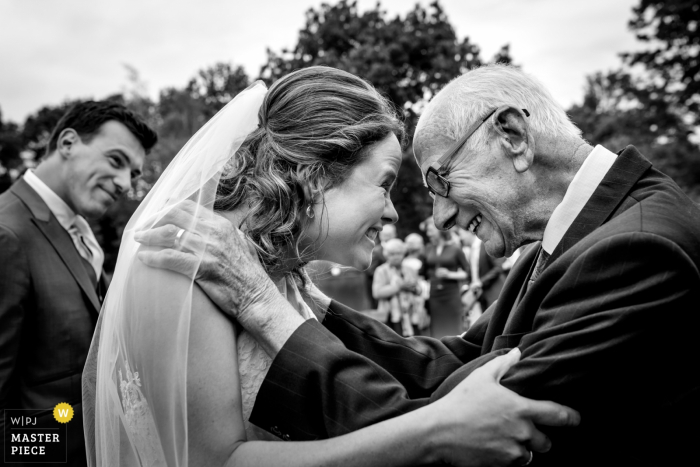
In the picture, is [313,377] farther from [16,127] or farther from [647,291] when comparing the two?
[16,127]

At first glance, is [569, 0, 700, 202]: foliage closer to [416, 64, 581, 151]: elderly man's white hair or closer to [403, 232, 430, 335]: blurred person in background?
[403, 232, 430, 335]: blurred person in background

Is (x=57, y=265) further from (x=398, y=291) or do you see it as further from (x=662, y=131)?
(x=662, y=131)

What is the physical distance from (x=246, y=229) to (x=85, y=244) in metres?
2.37

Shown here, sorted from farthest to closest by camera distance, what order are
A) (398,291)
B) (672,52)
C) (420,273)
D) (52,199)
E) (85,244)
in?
1. (672,52)
2. (420,273)
3. (398,291)
4. (85,244)
5. (52,199)

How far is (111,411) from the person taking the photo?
224 cm

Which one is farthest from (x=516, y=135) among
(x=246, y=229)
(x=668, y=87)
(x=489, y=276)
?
(x=668, y=87)

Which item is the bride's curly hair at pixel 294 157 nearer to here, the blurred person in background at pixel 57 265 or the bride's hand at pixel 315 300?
the bride's hand at pixel 315 300

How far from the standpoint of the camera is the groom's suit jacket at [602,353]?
1.76 m

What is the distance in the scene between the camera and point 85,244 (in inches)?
163

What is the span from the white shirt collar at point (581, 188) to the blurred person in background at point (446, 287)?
7.21m

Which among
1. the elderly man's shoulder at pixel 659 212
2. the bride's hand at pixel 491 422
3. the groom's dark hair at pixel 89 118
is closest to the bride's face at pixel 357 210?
the bride's hand at pixel 491 422

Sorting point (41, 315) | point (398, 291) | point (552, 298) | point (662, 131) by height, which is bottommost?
point (398, 291)

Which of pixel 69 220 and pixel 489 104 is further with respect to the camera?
pixel 69 220

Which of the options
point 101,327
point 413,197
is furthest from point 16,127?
point 101,327
